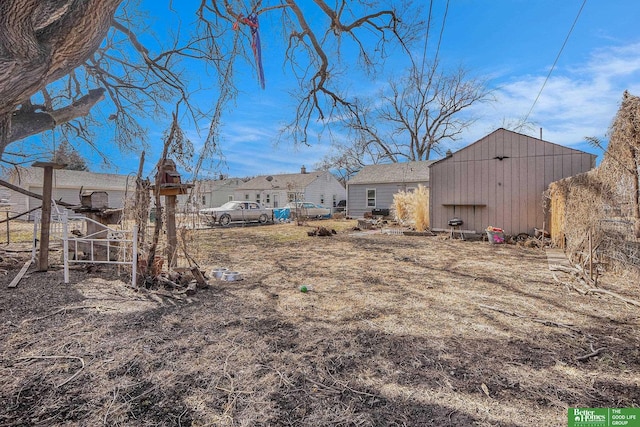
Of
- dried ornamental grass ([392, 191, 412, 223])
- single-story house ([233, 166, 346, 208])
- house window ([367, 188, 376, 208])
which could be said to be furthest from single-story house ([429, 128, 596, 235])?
single-story house ([233, 166, 346, 208])

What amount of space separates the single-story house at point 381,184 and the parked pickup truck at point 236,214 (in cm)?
609

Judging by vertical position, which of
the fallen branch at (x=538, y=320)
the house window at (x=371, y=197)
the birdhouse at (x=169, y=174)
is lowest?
the fallen branch at (x=538, y=320)

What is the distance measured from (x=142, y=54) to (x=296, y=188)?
18.1 meters

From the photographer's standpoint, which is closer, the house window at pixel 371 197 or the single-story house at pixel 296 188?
the house window at pixel 371 197

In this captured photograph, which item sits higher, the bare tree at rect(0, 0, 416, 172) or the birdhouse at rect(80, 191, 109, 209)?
the bare tree at rect(0, 0, 416, 172)

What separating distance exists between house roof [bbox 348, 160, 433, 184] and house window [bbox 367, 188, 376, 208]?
64 cm

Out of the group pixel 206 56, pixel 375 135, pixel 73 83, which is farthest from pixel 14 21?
pixel 375 135

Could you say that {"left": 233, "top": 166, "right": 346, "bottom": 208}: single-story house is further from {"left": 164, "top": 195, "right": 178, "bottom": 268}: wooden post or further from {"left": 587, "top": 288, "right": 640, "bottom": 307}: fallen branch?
{"left": 587, "top": 288, "right": 640, "bottom": 307}: fallen branch

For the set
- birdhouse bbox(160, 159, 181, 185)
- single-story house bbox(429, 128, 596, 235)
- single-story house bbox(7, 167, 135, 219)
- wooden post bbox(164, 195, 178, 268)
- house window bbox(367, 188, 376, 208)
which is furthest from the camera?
house window bbox(367, 188, 376, 208)

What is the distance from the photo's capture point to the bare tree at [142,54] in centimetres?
242

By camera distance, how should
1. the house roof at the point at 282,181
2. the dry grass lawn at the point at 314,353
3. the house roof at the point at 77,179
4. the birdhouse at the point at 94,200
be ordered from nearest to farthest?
the dry grass lawn at the point at 314,353, the birdhouse at the point at 94,200, the house roof at the point at 77,179, the house roof at the point at 282,181

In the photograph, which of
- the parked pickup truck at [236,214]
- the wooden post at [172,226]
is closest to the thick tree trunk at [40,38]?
the wooden post at [172,226]

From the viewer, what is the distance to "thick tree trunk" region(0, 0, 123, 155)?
2199 millimetres

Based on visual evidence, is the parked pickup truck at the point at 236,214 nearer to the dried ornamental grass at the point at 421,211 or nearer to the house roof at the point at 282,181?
the house roof at the point at 282,181
